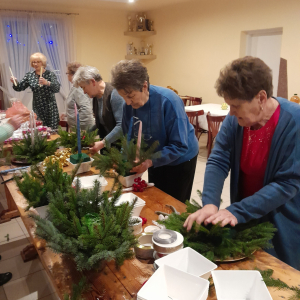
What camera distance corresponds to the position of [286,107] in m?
1.29

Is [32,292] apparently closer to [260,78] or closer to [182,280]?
[182,280]

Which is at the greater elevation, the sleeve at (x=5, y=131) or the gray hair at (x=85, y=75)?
the gray hair at (x=85, y=75)

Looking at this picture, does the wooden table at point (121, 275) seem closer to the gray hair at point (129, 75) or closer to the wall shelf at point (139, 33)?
the gray hair at point (129, 75)

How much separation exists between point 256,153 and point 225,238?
17.9 inches

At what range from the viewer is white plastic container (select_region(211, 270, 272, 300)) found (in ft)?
3.10

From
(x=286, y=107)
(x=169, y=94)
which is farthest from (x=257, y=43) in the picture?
(x=286, y=107)

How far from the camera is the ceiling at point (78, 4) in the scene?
6.40 m

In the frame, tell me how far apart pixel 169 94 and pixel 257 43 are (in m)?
5.08

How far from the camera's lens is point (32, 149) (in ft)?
7.32

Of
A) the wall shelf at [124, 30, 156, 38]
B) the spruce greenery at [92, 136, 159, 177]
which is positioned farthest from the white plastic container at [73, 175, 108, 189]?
the wall shelf at [124, 30, 156, 38]

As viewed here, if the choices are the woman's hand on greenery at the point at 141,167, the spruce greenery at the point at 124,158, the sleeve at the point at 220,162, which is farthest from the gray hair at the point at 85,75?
the sleeve at the point at 220,162

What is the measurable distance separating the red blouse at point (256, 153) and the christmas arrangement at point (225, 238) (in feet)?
0.90

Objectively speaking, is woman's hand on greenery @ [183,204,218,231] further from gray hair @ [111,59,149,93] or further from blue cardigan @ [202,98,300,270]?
gray hair @ [111,59,149,93]

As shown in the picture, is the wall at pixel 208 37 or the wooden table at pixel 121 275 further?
the wall at pixel 208 37
